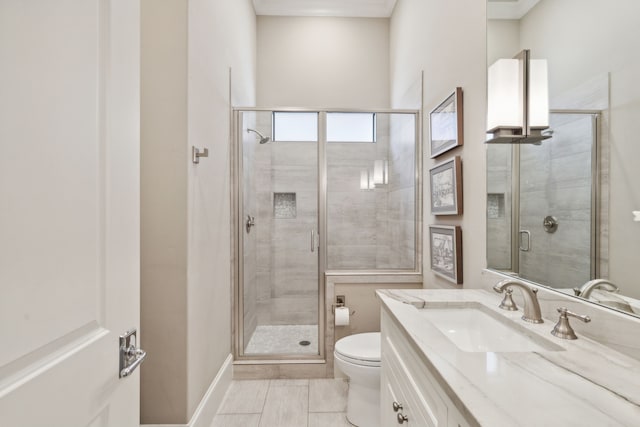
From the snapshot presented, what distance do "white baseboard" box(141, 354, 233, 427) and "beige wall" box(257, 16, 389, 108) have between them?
8.24 feet

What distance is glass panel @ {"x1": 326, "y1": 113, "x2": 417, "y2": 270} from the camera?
8.12ft

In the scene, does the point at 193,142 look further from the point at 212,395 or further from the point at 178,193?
the point at 212,395

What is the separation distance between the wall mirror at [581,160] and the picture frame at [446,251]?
15.7 inches

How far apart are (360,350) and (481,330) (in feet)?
2.76

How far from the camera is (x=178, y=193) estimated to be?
148cm

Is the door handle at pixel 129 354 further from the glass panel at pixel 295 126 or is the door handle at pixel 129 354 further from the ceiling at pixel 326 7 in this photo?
the ceiling at pixel 326 7

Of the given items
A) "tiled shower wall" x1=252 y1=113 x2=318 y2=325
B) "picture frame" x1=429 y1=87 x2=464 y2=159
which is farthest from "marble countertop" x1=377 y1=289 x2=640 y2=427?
"tiled shower wall" x1=252 y1=113 x2=318 y2=325

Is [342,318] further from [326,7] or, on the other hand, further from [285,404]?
[326,7]

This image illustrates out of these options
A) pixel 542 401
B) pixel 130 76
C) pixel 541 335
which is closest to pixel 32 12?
pixel 130 76

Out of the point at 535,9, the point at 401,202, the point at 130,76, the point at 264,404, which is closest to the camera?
the point at 130,76

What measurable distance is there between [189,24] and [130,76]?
987mm

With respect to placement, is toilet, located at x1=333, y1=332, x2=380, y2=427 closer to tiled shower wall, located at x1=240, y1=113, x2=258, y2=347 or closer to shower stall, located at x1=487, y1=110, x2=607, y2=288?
shower stall, located at x1=487, y1=110, x2=607, y2=288

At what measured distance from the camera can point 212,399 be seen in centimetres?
182

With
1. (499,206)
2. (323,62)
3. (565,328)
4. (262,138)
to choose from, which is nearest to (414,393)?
(565,328)
